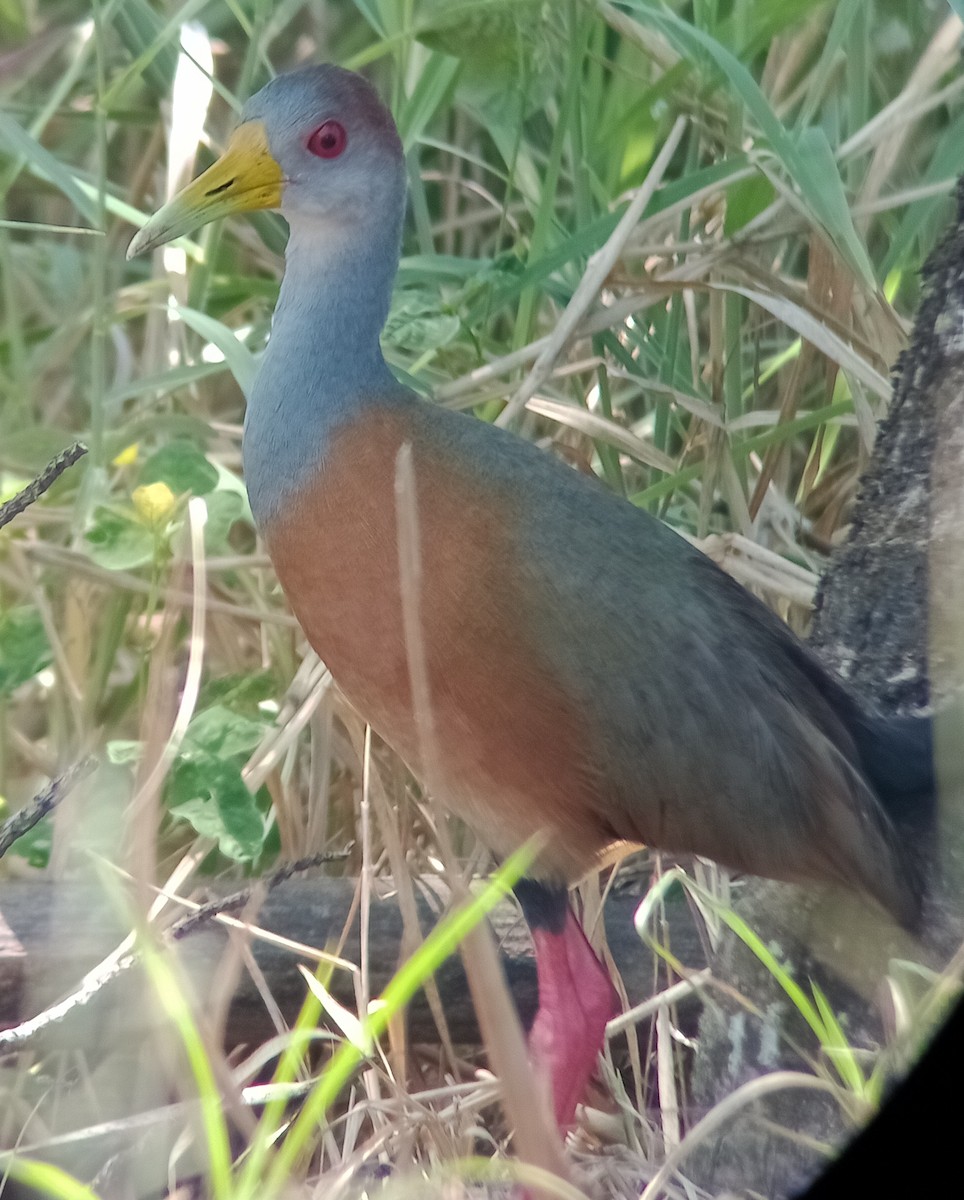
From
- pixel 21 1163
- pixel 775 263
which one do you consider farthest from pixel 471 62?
pixel 21 1163

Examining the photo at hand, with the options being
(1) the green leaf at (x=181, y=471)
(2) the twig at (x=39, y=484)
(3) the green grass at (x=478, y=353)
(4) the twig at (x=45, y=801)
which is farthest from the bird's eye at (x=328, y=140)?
(4) the twig at (x=45, y=801)

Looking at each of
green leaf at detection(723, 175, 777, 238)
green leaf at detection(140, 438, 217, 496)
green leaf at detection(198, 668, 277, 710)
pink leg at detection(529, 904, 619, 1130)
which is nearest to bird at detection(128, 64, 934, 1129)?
pink leg at detection(529, 904, 619, 1130)

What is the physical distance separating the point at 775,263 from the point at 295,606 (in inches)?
43.9

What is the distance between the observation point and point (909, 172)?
2.36m

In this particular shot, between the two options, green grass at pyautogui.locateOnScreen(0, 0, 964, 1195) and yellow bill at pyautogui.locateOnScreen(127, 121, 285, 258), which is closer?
yellow bill at pyautogui.locateOnScreen(127, 121, 285, 258)

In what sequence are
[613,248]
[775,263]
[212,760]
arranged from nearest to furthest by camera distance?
[212,760] → [613,248] → [775,263]

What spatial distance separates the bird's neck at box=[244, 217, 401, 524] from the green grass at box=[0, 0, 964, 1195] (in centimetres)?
13

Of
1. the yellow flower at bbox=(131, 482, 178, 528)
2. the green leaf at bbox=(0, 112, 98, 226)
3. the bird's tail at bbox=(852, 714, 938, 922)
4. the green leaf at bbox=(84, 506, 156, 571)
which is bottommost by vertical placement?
the bird's tail at bbox=(852, 714, 938, 922)

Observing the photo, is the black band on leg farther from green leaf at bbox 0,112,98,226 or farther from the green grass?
green leaf at bbox 0,112,98,226

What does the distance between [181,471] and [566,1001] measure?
817mm

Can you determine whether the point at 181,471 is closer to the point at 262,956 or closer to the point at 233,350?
the point at 233,350

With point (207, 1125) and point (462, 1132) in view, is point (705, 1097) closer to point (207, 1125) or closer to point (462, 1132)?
point (462, 1132)

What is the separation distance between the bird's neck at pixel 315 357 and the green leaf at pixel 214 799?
1.02 ft

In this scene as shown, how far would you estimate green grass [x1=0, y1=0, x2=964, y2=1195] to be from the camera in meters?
1.75
